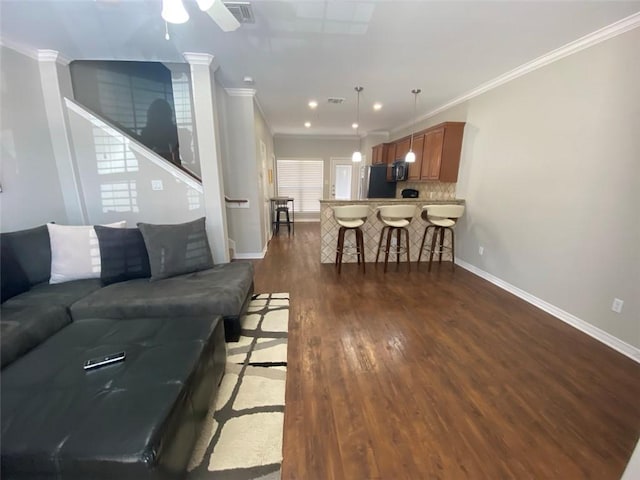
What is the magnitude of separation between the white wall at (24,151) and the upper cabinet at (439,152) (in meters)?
5.16

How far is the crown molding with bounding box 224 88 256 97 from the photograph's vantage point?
3914 mm

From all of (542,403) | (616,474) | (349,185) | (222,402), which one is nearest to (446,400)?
(542,403)

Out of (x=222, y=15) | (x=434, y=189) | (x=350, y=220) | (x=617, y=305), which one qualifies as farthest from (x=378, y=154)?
(x=222, y=15)

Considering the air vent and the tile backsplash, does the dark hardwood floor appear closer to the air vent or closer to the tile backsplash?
the tile backsplash

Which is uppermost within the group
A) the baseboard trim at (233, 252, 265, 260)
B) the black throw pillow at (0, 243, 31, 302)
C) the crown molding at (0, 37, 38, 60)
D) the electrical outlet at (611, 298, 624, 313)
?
the crown molding at (0, 37, 38, 60)

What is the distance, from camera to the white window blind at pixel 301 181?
317 inches

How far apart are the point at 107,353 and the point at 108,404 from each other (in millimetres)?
424

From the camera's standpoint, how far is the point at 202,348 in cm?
148

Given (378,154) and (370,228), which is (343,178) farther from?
(370,228)

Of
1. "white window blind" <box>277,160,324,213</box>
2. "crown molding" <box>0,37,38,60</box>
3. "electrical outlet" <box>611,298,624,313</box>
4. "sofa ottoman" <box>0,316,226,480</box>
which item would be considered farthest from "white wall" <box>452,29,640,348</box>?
"crown molding" <box>0,37,38,60</box>

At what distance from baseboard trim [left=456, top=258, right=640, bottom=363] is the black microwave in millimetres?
2530

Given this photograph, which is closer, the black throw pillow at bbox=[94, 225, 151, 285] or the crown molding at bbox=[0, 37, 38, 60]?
the black throw pillow at bbox=[94, 225, 151, 285]

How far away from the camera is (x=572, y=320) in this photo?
2576 millimetres

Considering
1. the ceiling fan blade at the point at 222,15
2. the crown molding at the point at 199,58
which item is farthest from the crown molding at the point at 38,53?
the ceiling fan blade at the point at 222,15
